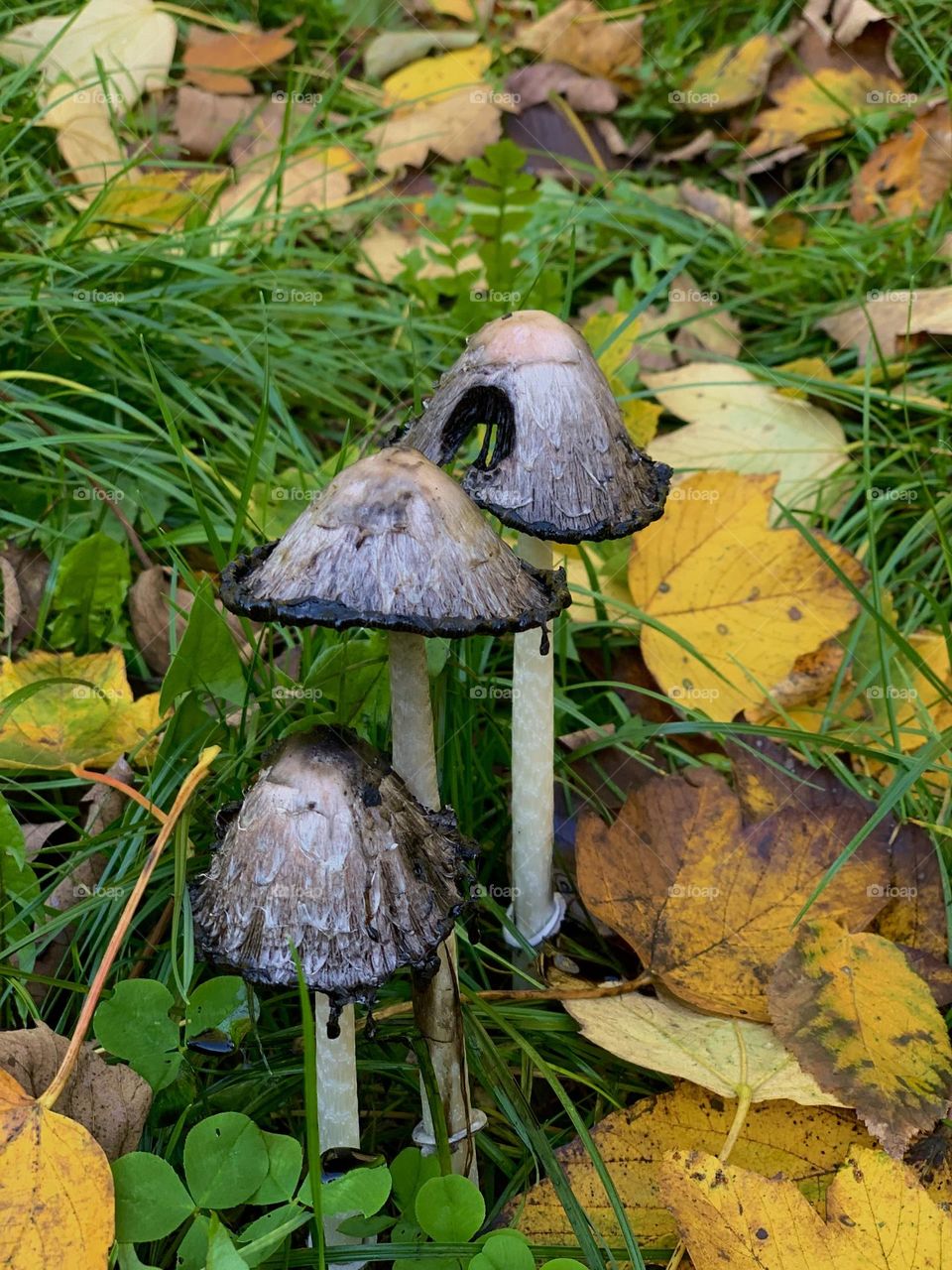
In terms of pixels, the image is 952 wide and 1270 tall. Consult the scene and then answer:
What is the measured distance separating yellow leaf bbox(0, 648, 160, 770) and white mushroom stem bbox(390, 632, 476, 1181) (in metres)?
1.09

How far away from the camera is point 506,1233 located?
6.53 feet

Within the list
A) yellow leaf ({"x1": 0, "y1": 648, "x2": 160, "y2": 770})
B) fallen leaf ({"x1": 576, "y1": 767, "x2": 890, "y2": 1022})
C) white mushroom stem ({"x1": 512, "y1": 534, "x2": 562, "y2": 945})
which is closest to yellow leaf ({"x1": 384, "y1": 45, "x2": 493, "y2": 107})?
yellow leaf ({"x1": 0, "y1": 648, "x2": 160, "y2": 770})

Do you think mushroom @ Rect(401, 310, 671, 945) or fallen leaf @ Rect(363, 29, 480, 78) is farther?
fallen leaf @ Rect(363, 29, 480, 78)

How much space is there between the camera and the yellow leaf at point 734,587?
350 centimetres

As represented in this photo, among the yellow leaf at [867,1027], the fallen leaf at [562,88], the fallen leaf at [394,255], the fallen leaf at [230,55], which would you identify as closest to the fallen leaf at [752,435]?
the fallen leaf at [394,255]

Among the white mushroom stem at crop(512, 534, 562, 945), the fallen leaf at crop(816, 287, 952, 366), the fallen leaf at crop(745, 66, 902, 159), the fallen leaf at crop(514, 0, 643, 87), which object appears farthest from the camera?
the fallen leaf at crop(514, 0, 643, 87)

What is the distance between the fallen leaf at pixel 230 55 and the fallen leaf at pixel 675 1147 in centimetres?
547

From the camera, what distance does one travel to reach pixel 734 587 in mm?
3590

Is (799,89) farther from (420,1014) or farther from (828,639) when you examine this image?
(420,1014)

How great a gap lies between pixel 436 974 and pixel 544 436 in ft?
3.26

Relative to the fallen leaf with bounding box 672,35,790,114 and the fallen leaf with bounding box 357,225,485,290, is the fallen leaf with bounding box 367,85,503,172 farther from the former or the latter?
the fallen leaf with bounding box 672,35,790,114

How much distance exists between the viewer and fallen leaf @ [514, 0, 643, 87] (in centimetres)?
670

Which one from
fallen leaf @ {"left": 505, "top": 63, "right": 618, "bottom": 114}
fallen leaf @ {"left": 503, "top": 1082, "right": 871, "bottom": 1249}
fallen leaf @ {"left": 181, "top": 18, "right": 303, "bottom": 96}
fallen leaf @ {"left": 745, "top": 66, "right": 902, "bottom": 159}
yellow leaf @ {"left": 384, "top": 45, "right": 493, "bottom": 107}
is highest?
fallen leaf @ {"left": 181, "top": 18, "right": 303, "bottom": 96}

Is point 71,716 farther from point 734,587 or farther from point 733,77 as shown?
point 733,77
